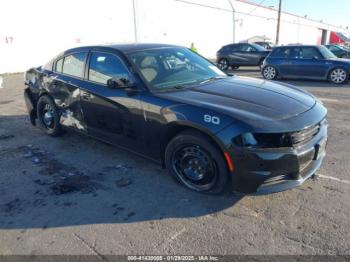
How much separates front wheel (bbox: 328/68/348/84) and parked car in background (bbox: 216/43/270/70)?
6.06 m

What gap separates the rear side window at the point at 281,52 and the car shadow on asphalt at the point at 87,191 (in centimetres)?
973

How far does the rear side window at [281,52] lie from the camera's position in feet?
40.2

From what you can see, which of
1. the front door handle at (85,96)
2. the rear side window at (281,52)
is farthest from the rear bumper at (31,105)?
the rear side window at (281,52)

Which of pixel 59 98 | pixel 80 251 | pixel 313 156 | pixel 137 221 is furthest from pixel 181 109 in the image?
pixel 59 98

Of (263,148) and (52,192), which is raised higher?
(263,148)

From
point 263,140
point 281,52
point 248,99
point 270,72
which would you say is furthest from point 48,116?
point 281,52

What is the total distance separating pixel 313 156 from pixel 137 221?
1.90 metres

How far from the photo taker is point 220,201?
3320 millimetres

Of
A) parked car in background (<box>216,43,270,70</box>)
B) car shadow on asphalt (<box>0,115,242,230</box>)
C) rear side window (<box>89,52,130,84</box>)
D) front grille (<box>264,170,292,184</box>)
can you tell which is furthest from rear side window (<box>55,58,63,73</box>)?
parked car in background (<box>216,43,270,70</box>)

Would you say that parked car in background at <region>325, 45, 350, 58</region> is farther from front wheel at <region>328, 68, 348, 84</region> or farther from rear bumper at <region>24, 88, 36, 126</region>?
rear bumper at <region>24, 88, 36, 126</region>

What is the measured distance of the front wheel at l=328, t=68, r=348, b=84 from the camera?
1105cm

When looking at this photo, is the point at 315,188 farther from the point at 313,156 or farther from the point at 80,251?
the point at 80,251

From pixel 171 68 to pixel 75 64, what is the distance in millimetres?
1654

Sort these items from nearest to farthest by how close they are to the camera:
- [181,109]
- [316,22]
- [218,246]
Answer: [218,246], [181,109], [316,22]
